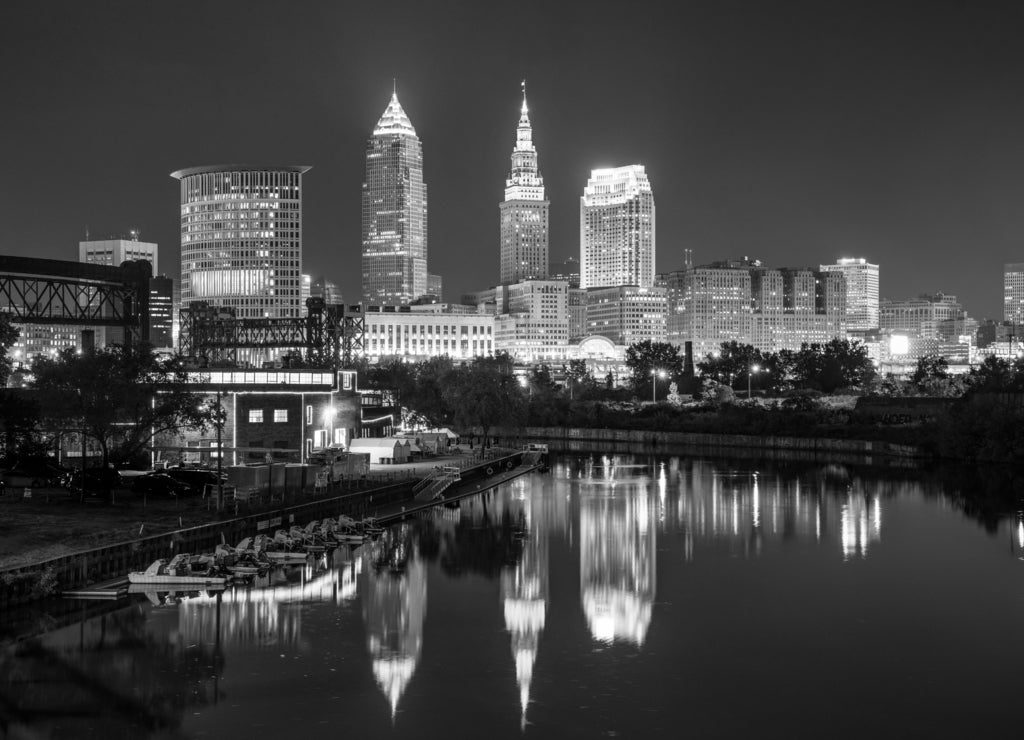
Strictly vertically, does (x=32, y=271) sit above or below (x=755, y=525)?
above

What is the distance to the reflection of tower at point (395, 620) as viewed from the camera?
32094mm

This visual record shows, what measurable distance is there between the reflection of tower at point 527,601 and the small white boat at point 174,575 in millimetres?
10845

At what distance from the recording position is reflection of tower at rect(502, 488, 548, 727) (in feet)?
109

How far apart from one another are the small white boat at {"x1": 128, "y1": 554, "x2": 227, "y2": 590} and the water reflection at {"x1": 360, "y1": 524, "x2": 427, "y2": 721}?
5716mm

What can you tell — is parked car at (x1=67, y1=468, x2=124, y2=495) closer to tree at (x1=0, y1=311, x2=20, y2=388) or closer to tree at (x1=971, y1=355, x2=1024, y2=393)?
tree at (x1=0, y1=311, x2=20, y2=388)

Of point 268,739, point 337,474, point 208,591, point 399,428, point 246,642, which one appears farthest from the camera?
A: point 399,428

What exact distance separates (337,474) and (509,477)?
19996mm

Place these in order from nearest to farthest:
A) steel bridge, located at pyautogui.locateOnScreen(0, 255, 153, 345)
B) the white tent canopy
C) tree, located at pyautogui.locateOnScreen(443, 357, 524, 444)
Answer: steel bridge, located at pyautogui.locateOnScreen(0, 255, 153, 345), the white tent canopy, tree, located at pyautogui.locateOnScreen(443, 357, 524, 444)

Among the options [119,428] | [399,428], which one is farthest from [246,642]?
[399,428]

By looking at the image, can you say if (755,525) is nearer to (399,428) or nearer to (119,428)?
(119,428)

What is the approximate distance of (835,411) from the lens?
454 feet

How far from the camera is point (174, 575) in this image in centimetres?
4175

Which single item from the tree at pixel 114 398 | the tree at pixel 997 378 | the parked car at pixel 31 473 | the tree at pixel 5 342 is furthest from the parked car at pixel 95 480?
the tree at pixel 997 378

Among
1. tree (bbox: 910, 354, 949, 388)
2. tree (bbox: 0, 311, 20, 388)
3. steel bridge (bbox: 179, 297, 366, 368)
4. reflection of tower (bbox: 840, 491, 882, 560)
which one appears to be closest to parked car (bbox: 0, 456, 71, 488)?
tree (bbox: 0, 311, 20, 388)
